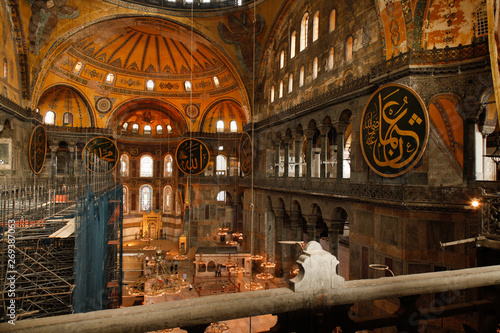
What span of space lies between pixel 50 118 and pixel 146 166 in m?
7.98

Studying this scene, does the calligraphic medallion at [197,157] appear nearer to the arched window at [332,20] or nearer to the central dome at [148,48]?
the central dome at [148,48]

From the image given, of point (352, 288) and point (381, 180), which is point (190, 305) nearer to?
point (352, 288)

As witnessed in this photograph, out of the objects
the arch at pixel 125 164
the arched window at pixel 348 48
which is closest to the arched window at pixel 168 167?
the arch at pixel 125 164

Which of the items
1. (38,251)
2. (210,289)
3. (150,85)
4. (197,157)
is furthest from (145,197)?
(38,251)

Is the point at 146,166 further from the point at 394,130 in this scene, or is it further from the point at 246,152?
the point at 394,130

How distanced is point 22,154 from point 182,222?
37.6 feet

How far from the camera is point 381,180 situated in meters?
8.38

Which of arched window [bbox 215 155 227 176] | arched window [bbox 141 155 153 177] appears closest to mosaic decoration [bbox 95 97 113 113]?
arched window [bbox 141 155 153 177]

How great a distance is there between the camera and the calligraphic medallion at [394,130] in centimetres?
710

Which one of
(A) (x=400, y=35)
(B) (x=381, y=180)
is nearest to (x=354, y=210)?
(B) (x=381, y=180)

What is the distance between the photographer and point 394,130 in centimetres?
774

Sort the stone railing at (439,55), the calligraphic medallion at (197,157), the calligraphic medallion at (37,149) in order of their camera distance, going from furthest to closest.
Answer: the calligraphic medallion at (197,157) → the calligraphic medallion at (37,149) → the stone railing at (439,55)

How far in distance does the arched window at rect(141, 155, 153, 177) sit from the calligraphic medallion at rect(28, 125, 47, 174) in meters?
10.0

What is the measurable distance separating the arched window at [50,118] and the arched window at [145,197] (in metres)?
8.26
